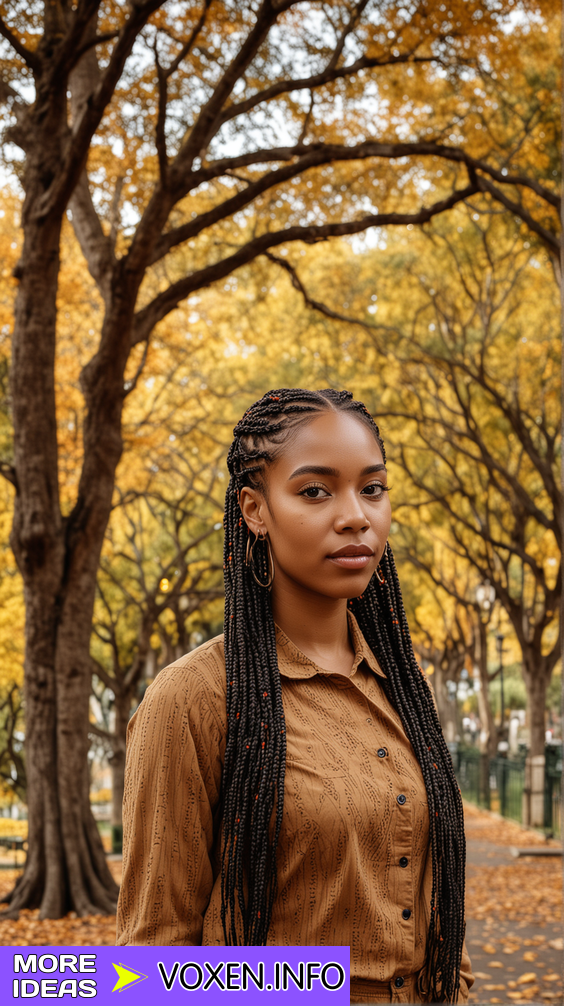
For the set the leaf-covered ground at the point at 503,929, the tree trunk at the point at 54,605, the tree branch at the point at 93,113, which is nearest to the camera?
the tree branch at the point at 93,113

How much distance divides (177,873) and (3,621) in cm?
1923

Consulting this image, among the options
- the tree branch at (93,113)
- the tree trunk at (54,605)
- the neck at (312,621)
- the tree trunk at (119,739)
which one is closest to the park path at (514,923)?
the tree trunk at (54,605)

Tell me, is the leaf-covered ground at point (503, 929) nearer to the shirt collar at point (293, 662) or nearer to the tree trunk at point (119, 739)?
the tree trunk at point (119, 739)

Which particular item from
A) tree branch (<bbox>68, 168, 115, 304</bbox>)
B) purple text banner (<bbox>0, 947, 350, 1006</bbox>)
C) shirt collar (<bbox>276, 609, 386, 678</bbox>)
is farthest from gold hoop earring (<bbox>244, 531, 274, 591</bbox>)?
tree branch (<bbox>68, 168, 115, 304</bbox>)

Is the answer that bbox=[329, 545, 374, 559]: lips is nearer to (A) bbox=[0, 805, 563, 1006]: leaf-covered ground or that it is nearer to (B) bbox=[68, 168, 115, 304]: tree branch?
(A) bbox=[0, 805, 563, 1006]: leaf-covered ground

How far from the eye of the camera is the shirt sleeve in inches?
67.1

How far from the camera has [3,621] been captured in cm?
1992

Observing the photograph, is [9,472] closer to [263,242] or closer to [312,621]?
[263,242]

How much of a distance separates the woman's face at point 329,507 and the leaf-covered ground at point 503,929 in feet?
12.7

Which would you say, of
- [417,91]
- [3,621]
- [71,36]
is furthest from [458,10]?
[3,621]

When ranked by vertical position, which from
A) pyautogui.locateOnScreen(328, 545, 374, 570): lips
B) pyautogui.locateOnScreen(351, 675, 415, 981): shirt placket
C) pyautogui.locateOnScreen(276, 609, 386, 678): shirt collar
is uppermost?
pyautogui.locateOnScreen(328, 545, 374, 570): lips

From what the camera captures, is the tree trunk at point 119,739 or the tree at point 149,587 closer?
the tree trunk at point 119,739

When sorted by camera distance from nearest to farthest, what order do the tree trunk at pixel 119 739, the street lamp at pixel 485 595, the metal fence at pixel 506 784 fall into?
the metal fence at pixel 506 784 < the tree trunk at pixel 119 739 < the street lamp at pixel 485 595

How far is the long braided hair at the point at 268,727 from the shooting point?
1.72m
